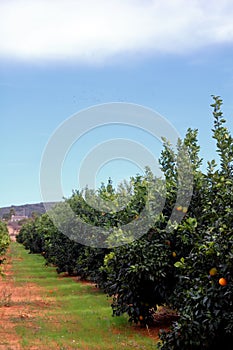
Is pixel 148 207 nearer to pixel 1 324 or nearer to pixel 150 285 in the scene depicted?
pixel 150 285

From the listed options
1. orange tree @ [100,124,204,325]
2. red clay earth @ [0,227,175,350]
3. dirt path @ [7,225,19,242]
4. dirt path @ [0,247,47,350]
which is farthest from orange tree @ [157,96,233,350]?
dirt path @ [7,225,19,242]

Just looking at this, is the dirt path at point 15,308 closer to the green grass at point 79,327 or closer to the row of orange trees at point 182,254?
the green grass at point 79,327

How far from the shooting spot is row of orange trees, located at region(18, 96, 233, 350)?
21.1ft

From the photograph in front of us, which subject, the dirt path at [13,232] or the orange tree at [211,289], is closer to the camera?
the orange tree at [211,289]

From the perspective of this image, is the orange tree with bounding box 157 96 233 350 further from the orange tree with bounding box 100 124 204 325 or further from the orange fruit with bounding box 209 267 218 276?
the orange tree with bounding box 100 124 204 325

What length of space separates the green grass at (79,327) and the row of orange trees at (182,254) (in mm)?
654

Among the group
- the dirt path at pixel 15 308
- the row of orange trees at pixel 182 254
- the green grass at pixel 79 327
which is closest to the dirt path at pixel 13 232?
the dirt path at pixel 15 308

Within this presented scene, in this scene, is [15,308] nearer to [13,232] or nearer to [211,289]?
[211,289]

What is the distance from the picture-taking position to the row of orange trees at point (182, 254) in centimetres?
642

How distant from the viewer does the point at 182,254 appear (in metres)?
10.1

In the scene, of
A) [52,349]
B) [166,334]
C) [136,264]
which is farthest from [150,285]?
[166,334]

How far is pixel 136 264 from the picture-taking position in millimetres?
9906

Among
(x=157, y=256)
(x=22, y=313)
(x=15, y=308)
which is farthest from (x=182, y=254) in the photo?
(x=15, y=308)

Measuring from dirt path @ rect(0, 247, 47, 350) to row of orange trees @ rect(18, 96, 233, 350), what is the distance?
7.94 ft
